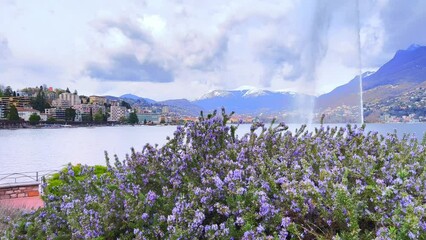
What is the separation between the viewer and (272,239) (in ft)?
6.08

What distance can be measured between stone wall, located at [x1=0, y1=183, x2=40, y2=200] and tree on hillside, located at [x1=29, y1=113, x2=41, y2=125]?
9546 centimetres

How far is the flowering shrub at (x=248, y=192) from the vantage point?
192 centimetres

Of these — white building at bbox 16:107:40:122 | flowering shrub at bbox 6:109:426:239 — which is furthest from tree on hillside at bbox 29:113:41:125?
flowering shrub at bbox 6:109:426:239

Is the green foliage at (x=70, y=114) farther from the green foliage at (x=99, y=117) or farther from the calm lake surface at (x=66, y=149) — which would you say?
the calm lake surface at (x=66, y=149)

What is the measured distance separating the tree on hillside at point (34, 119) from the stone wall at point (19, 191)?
9546cm

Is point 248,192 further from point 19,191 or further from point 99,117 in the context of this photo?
point 99,117

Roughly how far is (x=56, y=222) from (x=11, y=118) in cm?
10641

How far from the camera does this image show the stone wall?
12.8m

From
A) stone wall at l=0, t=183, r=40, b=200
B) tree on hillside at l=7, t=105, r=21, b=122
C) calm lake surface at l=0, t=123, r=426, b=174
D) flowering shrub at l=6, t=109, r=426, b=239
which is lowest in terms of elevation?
calm lake surface at l=0, t=123, r=426, b=174

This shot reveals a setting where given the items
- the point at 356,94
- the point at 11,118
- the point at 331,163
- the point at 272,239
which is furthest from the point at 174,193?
the point at 11,118

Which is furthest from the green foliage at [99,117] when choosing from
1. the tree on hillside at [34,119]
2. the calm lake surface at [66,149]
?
the calm lake surface at [66,149]

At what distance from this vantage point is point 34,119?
338ft

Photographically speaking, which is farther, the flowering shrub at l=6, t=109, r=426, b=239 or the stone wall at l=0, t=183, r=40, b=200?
the stone wall at l=0, t=183, r=40, b=200

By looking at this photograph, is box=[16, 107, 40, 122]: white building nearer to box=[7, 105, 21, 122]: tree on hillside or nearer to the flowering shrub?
box=[7, 105, 21, 122]: tree on hillside
